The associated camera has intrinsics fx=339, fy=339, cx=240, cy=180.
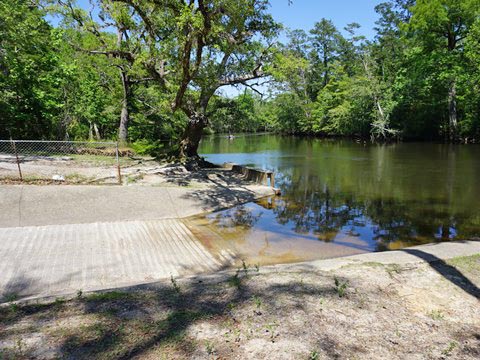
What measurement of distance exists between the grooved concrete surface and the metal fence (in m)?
3.73

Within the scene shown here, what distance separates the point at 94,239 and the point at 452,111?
36.4 m

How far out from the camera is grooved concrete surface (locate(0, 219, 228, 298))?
5.70m

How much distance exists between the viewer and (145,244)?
772 cm

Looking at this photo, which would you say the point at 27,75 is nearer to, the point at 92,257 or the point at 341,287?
the point at 92,257

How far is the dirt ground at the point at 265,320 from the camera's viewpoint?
10.8 ft

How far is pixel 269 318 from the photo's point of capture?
3898 mm

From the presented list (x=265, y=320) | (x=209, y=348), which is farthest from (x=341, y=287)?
(x=209, y=348)

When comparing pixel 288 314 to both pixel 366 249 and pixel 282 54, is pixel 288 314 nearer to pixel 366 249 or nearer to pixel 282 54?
pixel 366 249

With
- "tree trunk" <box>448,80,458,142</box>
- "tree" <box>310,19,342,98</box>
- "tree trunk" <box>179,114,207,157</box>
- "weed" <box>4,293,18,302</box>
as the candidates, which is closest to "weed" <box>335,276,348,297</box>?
"weed" <box>4,293,18,302</box>

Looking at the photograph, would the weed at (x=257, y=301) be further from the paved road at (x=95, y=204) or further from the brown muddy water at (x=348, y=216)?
the paved road at (x=95, y=204)

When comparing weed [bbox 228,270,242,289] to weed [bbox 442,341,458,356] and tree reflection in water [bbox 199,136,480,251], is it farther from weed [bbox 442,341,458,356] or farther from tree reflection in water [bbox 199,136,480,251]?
tree reflection in water [bbox 199,136,480,251]

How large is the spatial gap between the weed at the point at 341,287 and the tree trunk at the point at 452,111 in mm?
34703

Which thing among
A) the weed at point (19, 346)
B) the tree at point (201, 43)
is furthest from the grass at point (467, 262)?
the tree at point (201, 43)

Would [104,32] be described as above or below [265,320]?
above
